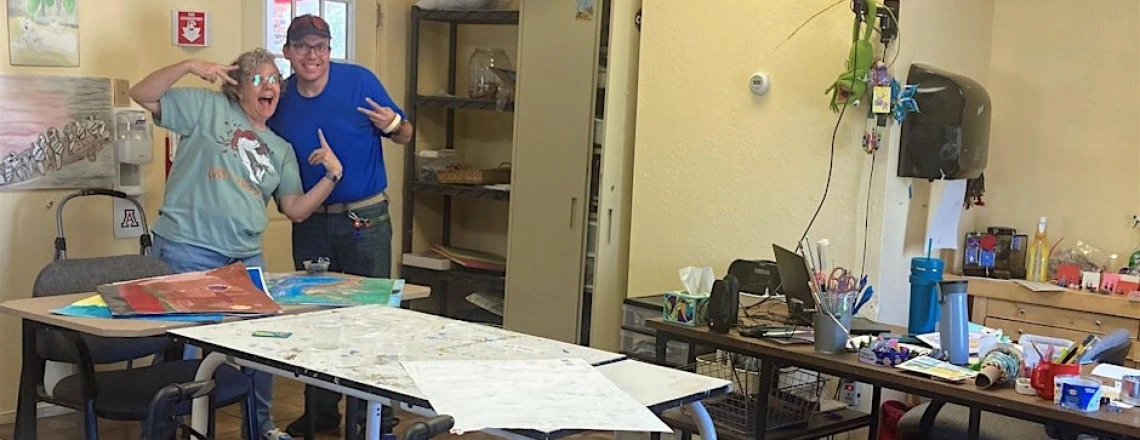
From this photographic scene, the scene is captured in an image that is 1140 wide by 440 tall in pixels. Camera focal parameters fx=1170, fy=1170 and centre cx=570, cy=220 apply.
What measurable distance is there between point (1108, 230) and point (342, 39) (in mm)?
3394

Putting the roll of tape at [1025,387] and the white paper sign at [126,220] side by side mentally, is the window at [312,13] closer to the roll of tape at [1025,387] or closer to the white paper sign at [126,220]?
the white paper sign at [126,220]

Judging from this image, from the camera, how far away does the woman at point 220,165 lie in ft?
12.3

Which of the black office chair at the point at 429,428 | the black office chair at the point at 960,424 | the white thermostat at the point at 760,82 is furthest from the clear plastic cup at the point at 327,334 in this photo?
the white thermostat at the point at 760,82

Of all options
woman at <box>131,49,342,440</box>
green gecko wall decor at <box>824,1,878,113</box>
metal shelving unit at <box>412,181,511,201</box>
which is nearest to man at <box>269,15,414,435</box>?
woman at <box>131,49,342,440</box>

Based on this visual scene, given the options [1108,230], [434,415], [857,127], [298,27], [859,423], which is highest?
[298,27]

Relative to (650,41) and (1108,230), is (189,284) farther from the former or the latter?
(1108,230)

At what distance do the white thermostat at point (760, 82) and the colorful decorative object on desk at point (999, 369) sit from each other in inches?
58.4

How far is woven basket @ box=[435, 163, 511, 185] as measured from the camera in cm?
563

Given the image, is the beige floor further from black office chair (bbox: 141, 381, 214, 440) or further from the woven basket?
black office chair (bbox: 141, 381, 214, 440)

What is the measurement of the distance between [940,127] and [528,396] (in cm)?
220

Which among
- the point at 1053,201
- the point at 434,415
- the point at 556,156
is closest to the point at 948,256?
the point at 1053,201

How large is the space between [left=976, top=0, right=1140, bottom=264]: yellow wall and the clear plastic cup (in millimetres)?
2791

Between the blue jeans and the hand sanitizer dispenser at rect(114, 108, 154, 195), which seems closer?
the blue jeans

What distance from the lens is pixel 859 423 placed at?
360 cm
